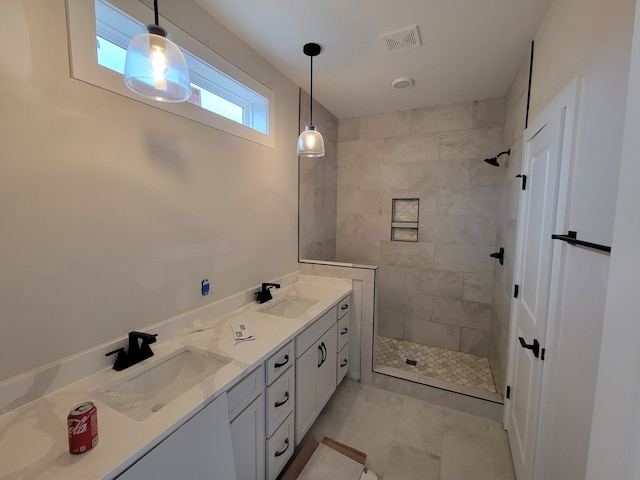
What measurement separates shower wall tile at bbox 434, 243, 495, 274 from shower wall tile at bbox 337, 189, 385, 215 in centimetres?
83

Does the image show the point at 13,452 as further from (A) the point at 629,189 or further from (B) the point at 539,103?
(B) the point at 539,103

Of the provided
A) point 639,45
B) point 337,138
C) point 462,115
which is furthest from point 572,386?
point 337,138

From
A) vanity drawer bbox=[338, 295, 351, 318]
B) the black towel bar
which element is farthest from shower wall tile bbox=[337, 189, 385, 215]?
the black towel bar

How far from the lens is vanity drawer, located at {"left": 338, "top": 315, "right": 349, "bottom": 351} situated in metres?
2.28

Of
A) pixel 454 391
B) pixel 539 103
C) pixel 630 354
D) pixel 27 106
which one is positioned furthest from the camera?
pixel 454 391

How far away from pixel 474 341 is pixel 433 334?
42 cm

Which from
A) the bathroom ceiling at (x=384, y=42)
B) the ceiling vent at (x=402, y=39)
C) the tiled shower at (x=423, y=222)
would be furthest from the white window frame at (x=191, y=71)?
the ceiling vent at (x=402, y=39)

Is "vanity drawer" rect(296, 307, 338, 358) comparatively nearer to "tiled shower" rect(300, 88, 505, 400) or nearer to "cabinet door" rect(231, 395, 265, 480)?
"cabinet door" rect(231, 395, 265, 480)

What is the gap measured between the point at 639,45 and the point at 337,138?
3185mm

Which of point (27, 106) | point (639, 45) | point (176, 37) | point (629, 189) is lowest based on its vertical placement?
point (629, 189)

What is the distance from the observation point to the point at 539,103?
63.3 inches

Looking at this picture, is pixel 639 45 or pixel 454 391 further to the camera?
pixel 454 391

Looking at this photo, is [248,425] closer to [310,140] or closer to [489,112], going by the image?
[310,140]

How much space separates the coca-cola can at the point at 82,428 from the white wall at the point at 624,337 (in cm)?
121
